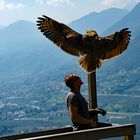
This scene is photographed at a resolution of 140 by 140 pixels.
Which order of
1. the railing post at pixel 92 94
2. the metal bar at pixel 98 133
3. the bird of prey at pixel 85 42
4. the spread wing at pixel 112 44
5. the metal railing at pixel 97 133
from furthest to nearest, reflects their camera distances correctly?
the spread wing at pixel 112 44 < the bird of prey at pixel 85 42 < the railing post at pixel 92 94 < the metal railing at pixel 97 133 < the metal bar at pixel 98 133

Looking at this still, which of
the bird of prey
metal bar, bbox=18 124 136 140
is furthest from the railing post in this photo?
metal bar, bbox=18 124 136 140

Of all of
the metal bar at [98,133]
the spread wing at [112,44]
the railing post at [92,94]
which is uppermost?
the spread wing at [112,44]

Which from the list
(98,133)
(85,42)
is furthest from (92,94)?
(98,133)

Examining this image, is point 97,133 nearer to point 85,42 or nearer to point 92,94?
point 92,94

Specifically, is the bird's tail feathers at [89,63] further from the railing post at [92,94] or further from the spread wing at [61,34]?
the railing post at [92,94]

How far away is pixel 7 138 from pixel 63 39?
1.69m

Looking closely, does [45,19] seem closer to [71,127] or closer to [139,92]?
[71,127]

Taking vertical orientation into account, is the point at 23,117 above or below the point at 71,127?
above

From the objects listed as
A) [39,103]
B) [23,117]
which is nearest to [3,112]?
[23,117]

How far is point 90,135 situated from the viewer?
5672mm

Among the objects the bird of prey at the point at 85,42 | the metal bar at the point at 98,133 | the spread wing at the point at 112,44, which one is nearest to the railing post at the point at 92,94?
the bird of prey at the point at 85,42

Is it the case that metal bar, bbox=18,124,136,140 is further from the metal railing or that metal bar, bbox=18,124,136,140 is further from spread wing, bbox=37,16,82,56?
spread wing, bbox=37,16,82,56

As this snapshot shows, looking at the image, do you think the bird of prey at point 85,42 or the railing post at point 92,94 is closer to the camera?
the railing post at point 92,94

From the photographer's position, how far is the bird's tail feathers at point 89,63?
720cm
